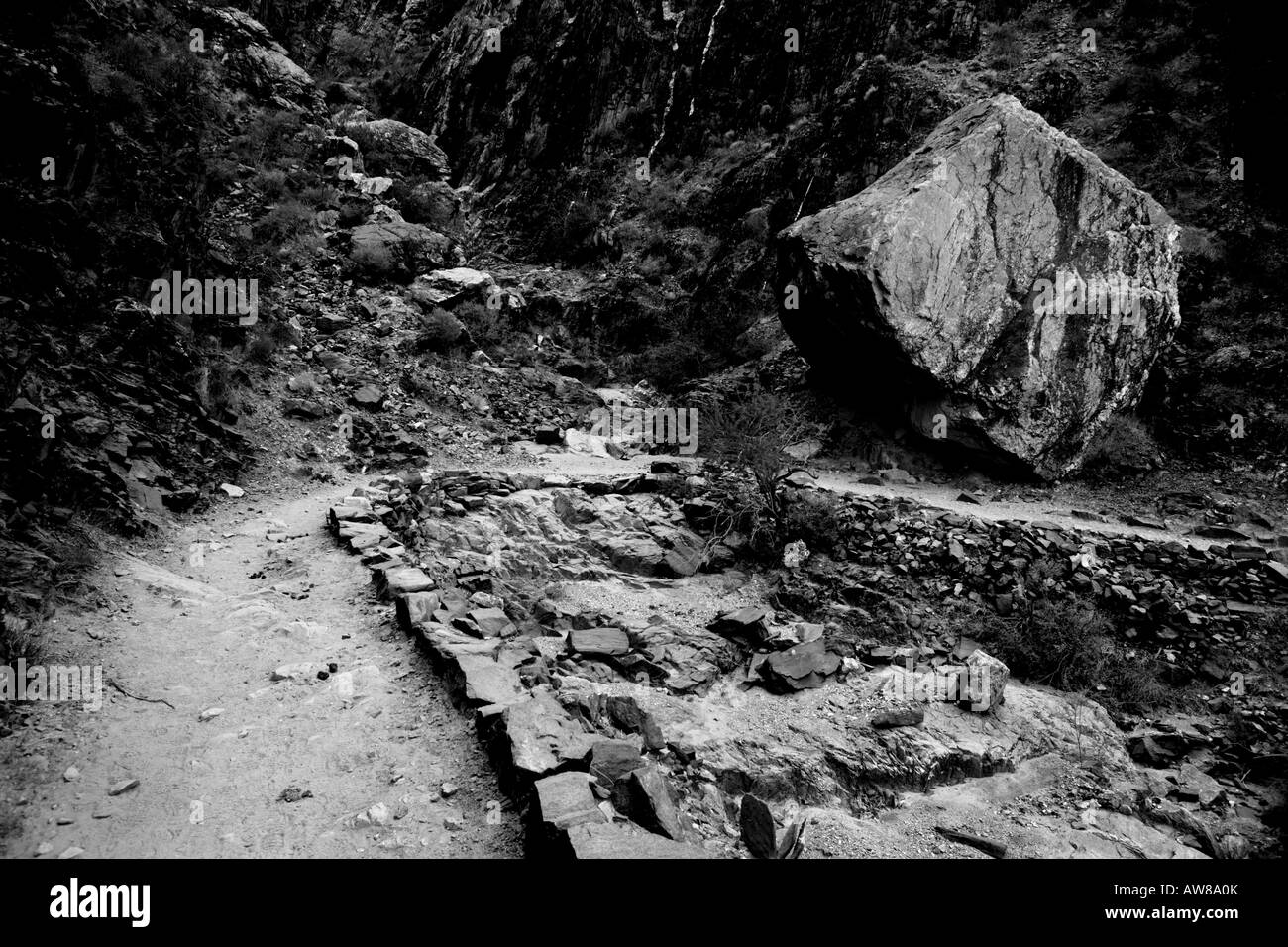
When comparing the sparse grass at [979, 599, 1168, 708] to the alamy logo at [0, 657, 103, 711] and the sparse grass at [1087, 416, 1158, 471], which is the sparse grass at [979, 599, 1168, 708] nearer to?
the sparse grass at [1087, 416, 1158, 471]

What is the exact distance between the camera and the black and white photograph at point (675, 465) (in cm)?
495

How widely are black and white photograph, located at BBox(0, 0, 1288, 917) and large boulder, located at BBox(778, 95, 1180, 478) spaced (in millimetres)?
106

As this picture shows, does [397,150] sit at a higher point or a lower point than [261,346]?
higher

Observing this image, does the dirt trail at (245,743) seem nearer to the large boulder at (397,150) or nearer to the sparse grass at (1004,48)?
the large boulder at (397,150)

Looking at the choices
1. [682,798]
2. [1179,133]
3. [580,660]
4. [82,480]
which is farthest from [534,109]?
[682,798]

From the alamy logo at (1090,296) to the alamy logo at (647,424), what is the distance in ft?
27.7

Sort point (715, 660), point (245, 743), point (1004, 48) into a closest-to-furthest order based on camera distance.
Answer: point (245, 743)
point (715, 660)
point (1004, 48)

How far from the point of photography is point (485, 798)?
466 cm

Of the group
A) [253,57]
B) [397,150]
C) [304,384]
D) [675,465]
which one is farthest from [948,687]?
[253,57]

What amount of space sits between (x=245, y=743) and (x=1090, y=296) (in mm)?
16101
